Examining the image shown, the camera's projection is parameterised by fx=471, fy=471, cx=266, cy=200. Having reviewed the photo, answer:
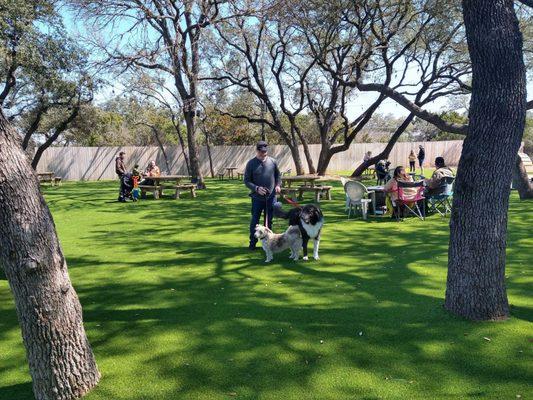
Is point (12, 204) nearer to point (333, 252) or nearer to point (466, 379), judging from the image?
point (466, 379)

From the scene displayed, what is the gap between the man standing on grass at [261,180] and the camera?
7484 mm

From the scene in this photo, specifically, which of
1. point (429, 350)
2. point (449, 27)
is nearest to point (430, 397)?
point (429, 350)

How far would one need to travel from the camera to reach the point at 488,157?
158 inches

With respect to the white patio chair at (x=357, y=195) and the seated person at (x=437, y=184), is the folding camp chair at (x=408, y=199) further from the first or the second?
the white patio chair at (x=357, y=195)

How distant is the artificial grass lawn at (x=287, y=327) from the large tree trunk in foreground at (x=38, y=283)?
→ 1.03 ft

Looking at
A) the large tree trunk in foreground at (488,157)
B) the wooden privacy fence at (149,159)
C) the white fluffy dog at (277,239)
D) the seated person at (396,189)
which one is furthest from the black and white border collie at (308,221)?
the wooden privacy fence at (149,159)

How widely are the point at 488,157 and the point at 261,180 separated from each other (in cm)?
407

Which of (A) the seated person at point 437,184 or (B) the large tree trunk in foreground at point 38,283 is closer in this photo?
(B) the large tree trunk in foreground at point 38,283

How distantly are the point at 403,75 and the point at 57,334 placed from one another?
73.1 ft

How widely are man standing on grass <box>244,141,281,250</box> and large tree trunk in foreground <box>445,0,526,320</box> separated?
3701 mm

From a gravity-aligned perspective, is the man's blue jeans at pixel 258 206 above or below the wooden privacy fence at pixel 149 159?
below

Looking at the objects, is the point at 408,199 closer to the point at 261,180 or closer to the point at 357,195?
the point at 357,195

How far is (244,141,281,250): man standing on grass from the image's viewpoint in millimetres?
7484

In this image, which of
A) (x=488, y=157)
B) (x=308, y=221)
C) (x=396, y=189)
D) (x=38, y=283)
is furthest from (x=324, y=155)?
(x=38, y=283)
